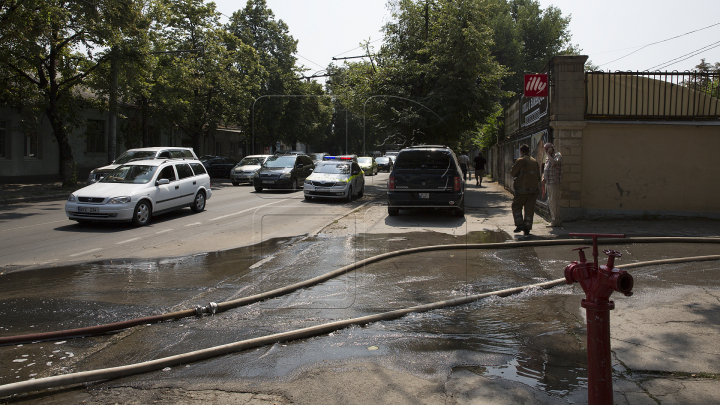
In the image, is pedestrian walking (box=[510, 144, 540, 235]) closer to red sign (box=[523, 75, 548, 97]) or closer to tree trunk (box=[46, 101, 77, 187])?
red sign (box=[523, 75, 548, 97])

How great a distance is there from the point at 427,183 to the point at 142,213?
7.10 metres

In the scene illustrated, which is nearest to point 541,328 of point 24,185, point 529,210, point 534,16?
point 529,210

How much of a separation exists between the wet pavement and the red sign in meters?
5.47

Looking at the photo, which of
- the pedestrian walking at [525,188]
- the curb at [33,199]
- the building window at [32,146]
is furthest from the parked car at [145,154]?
the pedestrian walking at [525,188]

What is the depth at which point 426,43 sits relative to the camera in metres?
23.1

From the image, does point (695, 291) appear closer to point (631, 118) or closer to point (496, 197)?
point (631, 118)

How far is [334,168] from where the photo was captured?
1981 centimetres

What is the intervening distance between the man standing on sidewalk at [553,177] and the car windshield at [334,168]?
9148 mm

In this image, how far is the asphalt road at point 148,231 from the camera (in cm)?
938

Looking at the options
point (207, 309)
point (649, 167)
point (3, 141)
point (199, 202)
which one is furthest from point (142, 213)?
point (3, 141)

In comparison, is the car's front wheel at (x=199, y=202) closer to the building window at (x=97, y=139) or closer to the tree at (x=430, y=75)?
the tree at (x=430, y=75)

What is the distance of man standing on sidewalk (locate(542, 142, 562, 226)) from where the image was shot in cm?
1148

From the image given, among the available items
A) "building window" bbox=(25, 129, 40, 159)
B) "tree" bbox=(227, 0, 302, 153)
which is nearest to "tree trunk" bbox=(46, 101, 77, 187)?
"building window" bbox=(25, 129, 40, 159)

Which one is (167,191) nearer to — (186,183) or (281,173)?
(186,183)
